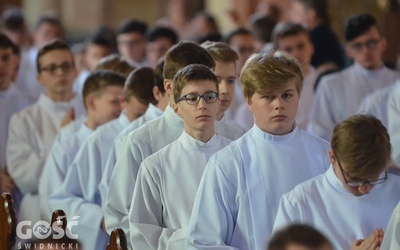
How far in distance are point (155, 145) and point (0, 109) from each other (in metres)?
3.58

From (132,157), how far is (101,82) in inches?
59.7

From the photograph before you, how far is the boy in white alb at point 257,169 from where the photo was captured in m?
5.12

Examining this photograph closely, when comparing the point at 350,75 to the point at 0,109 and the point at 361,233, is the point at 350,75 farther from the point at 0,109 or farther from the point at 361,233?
the point at 361,233

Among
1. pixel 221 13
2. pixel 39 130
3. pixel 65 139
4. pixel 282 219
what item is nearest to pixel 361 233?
pixel 282 219

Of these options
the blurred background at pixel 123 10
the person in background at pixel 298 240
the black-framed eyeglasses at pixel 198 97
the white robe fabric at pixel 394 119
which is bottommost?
the person in background at pixel 298 240

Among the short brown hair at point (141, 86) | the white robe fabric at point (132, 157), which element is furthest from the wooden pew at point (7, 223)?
the short brown hair at point (141, 86)

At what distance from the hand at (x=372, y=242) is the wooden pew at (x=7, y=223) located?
2053mm

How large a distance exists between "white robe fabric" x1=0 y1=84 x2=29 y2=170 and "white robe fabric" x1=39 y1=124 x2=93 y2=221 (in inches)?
56.3

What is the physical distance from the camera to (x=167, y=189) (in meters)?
5.59

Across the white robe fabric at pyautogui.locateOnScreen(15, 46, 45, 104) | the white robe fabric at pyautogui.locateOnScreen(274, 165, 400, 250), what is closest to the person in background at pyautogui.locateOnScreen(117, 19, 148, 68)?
the white robe fabric at pyautogui.locateOnScreen(15, 46, 45, 104)

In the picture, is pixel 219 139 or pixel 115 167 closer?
pixel 219 139

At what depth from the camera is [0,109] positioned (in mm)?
9281

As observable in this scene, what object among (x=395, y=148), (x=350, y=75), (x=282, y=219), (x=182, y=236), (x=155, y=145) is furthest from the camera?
(x=350, y=75)

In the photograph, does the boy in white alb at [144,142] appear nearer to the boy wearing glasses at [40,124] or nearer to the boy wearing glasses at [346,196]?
the boy wearing glasses at [346,196]
